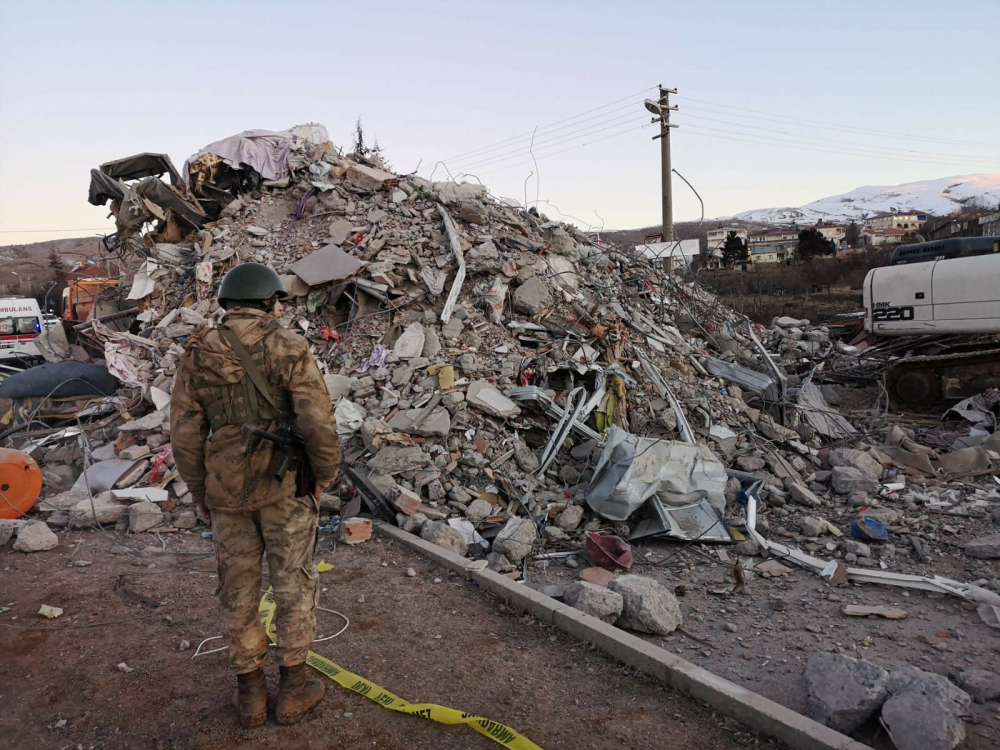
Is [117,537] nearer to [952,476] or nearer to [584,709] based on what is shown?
[584,709]

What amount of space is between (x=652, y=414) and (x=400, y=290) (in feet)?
11.7

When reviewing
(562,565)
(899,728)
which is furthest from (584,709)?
(562,565)

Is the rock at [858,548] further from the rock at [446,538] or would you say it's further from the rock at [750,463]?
the rock at [446,538]

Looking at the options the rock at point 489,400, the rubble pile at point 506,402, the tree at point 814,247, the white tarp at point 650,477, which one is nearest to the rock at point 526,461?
the rubble pile at point 506,402

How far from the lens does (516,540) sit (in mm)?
5070

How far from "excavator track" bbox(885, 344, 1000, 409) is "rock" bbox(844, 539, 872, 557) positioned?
19.8ft

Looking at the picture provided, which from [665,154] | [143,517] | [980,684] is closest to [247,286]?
[143,517]

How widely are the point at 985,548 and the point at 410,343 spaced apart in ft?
18.8

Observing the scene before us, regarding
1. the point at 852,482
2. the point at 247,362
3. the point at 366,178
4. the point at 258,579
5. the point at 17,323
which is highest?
the point at 366,178

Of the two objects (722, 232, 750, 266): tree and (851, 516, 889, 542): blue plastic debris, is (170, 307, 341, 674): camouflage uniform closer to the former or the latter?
(851, 516, 889, 542): blue plastic debris

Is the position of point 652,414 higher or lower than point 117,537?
higher

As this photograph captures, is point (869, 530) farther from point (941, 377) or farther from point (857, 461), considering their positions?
point (941, 377)

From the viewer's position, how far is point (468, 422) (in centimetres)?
655

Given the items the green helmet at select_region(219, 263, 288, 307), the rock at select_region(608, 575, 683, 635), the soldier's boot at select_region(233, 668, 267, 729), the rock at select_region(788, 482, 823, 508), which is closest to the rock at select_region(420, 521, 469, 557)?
the rock at select_region(608, 575, 683, 635)
